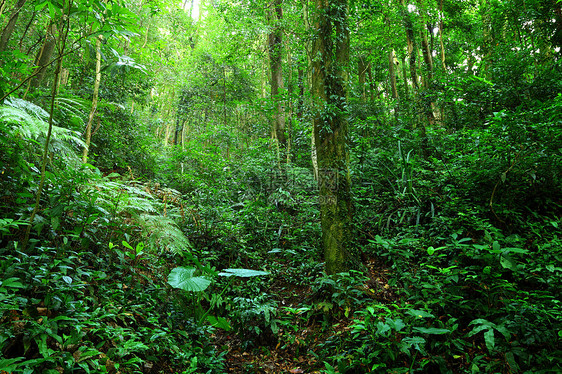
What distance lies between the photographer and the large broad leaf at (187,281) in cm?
244

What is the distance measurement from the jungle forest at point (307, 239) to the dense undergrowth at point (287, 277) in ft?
0.07

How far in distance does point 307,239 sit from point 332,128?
6.82ft

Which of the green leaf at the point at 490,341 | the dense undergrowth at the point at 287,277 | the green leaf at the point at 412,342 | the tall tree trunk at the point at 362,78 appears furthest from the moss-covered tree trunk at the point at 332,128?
the tall tree trunk at the point at 362,78

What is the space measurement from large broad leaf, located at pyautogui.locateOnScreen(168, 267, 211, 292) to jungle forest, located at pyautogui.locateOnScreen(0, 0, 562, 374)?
25 millimetres

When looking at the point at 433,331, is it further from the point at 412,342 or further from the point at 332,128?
the point at 332,128

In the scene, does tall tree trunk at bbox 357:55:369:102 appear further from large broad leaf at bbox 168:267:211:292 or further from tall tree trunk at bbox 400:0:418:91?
large broad leaf at bbox 168:267:211:292

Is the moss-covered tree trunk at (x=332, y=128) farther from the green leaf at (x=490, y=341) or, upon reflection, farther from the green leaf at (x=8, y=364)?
the green leaf at (x=8, y=364)

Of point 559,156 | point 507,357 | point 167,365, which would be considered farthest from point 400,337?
point 559,156

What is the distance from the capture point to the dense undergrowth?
2328 mm

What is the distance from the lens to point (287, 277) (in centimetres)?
460

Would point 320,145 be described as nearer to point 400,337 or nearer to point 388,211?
point 388,211

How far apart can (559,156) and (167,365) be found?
16.3 feet

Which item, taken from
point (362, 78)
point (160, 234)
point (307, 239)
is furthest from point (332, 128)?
point (362, 78)

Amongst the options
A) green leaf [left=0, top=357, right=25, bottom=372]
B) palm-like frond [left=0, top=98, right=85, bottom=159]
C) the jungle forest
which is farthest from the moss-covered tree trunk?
green leaf [left=0, top=357, right=25, bottom=372]
